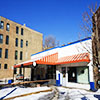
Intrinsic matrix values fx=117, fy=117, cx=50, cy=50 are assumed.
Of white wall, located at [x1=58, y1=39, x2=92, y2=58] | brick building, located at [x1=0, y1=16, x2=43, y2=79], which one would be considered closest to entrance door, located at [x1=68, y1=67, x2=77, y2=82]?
white wall, located at [x1=58, y1=39, x2=92, y2=58]

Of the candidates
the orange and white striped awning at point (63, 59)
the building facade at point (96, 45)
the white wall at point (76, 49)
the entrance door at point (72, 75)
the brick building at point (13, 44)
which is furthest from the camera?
the brick building at point (13, 44)

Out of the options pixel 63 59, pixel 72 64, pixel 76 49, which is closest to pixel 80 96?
pixel 72 64

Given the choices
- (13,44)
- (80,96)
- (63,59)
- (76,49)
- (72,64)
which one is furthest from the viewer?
(13,44)

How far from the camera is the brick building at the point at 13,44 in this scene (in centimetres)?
3055

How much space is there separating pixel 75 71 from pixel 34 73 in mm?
10896

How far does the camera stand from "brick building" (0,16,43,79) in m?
30.5

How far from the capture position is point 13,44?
33125 mm

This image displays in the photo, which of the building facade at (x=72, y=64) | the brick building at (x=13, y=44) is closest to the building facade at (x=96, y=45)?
the building facade at (x=72, y=64)

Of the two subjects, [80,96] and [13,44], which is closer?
[80,96]

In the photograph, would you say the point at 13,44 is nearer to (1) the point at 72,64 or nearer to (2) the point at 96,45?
(1) the point at 72,64

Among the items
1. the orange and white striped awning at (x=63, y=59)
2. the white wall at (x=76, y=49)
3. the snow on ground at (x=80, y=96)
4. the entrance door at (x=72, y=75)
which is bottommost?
the snow on ground at (x=80, y=96)

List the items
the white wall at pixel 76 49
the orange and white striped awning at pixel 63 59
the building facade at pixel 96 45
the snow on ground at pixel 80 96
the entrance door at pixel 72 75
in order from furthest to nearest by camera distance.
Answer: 1. the entrance door at pixel 72 75
2. the white wall at pixel 76 49
3. the orange and white striped awning at pixel 63 59
4. the building facade at pixel 96 45
5. the snow on ground at pixel 80 96

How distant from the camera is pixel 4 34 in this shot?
3122 cm

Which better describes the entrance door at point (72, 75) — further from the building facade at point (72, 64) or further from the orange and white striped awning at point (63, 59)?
the orange and white striped awning at point (63, 59)
